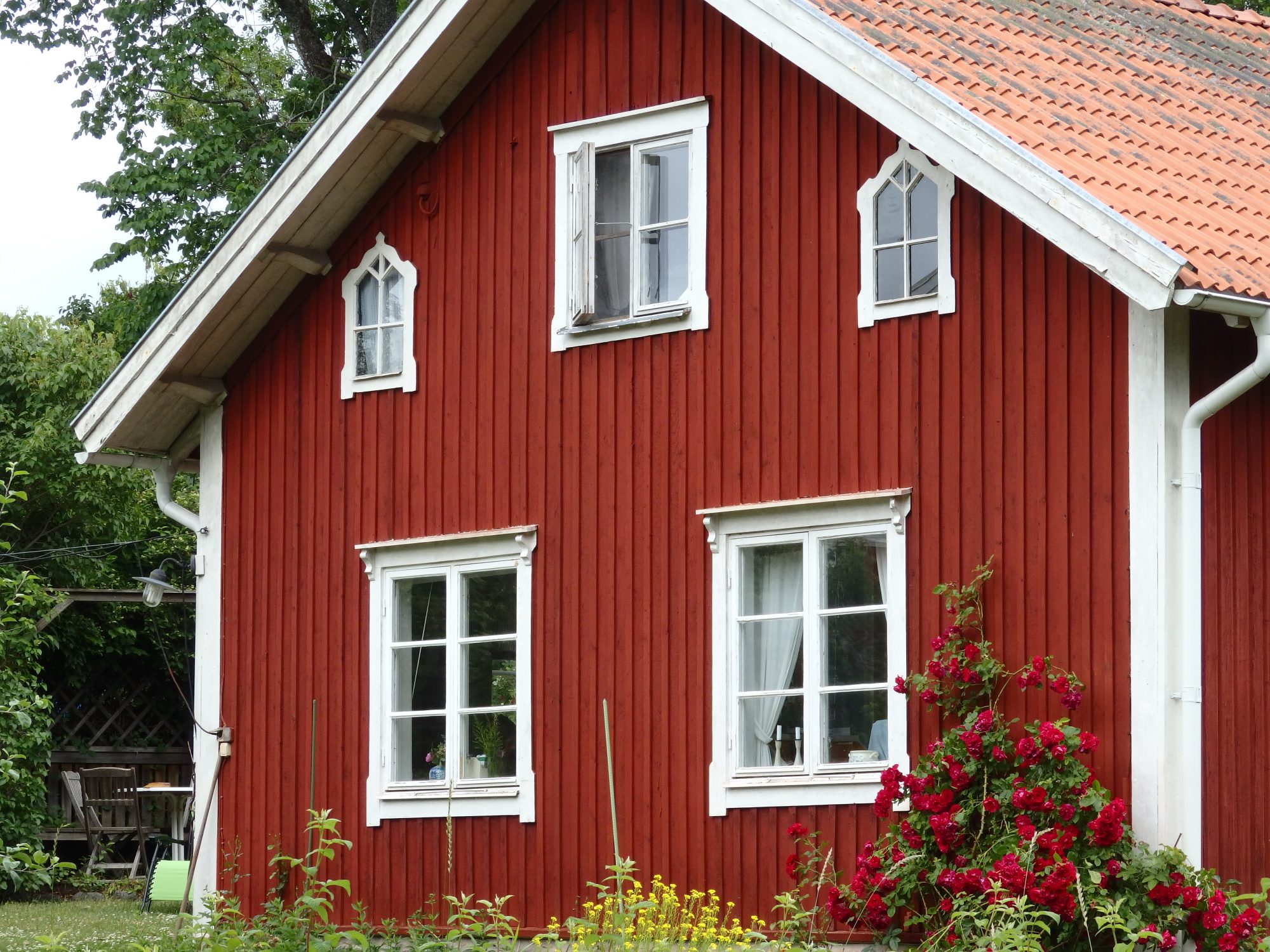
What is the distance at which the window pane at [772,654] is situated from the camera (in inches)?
462

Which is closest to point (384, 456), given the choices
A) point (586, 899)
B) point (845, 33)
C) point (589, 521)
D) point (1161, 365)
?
point (589, 521)

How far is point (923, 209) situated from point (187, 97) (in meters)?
13.8

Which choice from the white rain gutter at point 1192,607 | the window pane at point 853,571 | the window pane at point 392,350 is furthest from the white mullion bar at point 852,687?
the window pane at point 392,350

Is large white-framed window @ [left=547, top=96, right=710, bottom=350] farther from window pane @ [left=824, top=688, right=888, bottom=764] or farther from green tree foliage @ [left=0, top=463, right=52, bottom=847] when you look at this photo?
green tree foliage @ [left=0, top=463, right=52, bottom=847]

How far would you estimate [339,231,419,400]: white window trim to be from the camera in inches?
547

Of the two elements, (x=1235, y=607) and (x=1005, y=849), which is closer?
(x=1005, y=849)

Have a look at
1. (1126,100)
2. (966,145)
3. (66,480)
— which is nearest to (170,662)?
(66,480)

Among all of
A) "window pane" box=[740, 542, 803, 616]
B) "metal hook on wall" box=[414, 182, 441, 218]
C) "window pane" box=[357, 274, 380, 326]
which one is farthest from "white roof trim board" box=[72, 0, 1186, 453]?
"window pane" box=[740, 542, 803, 616]

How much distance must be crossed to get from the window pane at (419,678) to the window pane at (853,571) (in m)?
3.03

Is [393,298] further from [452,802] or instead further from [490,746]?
[452,802]

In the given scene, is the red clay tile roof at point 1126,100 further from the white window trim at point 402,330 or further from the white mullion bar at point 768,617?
the white window trim at point 402,330

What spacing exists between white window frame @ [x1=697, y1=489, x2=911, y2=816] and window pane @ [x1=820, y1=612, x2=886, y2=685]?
100mm

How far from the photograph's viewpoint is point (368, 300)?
14281 millimetres

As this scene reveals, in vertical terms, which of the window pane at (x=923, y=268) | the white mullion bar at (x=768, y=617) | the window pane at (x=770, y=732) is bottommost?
the window pane at (x=770, y=732)
